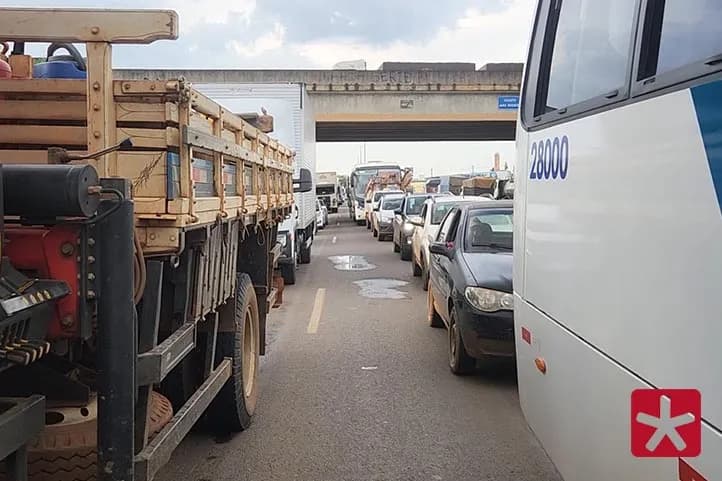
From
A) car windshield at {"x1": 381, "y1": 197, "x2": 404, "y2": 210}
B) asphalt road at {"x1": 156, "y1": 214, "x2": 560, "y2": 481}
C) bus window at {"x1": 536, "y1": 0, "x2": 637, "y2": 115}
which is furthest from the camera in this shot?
car windshield at {"x1": 381, "y1": 197, "x2": 404, "y2": 210}

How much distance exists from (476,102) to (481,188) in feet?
17.7

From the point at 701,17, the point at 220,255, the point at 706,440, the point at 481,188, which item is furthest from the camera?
the point at 481,188

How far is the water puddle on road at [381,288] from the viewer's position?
13.3 m

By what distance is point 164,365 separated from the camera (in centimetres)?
333

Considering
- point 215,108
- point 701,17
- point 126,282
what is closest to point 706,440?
point 701,17

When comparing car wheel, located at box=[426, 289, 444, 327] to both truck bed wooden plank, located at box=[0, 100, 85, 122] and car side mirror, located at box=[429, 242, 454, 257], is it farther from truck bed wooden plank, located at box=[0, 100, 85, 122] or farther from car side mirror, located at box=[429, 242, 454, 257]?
truck bed wooden plank, located at box=[0, 100, 85, 122]

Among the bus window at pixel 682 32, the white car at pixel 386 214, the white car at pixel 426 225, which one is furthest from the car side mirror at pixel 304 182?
the white car at pixel 386 214

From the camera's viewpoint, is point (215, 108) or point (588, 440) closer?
point (588, 440)

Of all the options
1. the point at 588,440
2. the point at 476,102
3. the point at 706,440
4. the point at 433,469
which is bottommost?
the point at 433,469

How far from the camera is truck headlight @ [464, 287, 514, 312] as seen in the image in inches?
265

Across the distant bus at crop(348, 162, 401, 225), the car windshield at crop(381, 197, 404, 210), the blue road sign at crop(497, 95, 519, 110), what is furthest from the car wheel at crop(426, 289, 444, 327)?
the distant bus at crop(348, 162, 401, 225)

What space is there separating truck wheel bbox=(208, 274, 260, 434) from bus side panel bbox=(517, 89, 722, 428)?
2.76 metres

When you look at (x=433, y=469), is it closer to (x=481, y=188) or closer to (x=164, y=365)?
(x=164, y=365)

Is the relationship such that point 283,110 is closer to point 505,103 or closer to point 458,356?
point 458,356
